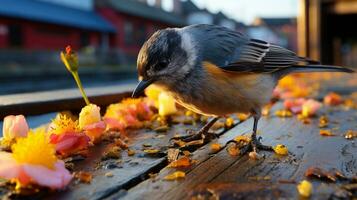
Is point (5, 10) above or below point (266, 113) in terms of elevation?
above

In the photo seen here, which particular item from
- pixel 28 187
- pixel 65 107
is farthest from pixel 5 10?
pixel 28 187

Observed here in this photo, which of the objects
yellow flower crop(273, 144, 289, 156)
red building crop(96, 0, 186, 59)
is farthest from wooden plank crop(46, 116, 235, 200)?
red building crop(96, 0, 186, 59)

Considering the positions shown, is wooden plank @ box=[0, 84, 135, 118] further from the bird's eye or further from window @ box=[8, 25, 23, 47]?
window @ box=[8, 25, 23, 47]

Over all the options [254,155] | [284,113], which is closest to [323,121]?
[284,113]

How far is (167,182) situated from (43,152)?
42 centimetres

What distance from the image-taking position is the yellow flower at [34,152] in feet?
4.79

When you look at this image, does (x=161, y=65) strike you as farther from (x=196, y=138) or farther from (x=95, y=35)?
(x=95, y=35)

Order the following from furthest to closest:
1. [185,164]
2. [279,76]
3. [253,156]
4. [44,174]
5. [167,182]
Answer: [279,76] → [253,156] → [185,164] → [167,182] → [44,174]

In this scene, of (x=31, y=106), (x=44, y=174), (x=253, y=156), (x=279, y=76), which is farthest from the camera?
A: (x=279, y=76)

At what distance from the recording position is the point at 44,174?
1.44m

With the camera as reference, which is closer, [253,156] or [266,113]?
[253,156]

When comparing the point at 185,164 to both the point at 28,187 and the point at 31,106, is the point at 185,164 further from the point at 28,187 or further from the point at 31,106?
the point at 31,106

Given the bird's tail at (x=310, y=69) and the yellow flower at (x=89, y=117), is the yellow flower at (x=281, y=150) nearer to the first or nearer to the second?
the yellow flower at (x=89, y=117)

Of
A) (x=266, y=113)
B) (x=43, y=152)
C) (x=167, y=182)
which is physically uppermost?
(x=43, y=152)
